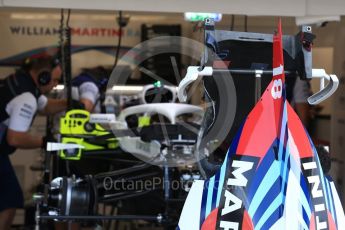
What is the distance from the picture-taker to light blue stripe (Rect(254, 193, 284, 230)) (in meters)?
2.12

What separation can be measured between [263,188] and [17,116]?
2.50 meters

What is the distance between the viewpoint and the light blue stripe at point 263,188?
2.16 m

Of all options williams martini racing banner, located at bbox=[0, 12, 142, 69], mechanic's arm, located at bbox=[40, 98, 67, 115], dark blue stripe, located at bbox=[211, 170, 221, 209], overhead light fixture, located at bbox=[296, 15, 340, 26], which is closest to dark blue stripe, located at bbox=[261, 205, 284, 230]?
dark blue stripe, located at bbox=[211, 170, 221, 209]

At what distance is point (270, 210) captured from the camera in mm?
2139

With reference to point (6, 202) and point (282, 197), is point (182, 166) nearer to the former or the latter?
point (282, 197)

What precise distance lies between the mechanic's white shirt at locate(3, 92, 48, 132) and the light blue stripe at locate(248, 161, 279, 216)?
244 centimetres

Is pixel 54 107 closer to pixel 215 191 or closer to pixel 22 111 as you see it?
pixel 22 111

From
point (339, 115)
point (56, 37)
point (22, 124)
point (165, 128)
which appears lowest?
point (339, 115)

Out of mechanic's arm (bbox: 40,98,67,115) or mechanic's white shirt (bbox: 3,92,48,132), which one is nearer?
mechanic's white shirt (bbox: 3,92,48,132)

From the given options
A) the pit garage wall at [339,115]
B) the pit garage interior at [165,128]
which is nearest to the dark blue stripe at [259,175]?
the pit garage interior at [165,128]

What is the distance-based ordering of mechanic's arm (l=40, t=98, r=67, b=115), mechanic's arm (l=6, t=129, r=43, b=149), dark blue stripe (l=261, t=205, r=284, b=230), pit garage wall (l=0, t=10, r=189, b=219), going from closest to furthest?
1. dark blue stripe (l=261, t=205, r=284, b=230)
2. mechanic's arm (l=6, t=129, r=43, b=149)
3. mechanic's arm (l=40, t=98, r=67, b=115)
4. pit garage wall (l=0, t=10, r=189, b=219)

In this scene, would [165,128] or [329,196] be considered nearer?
[329,196]

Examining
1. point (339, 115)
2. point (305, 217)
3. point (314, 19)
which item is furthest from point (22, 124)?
point (339, 115)

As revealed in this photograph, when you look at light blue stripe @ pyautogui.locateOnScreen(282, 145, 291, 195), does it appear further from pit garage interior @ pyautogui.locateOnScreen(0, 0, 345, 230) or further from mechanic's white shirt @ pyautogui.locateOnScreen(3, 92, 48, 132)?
mechanic's white shirt @ pyautogui.locateOnScreen(3, 92, 48, 132)
